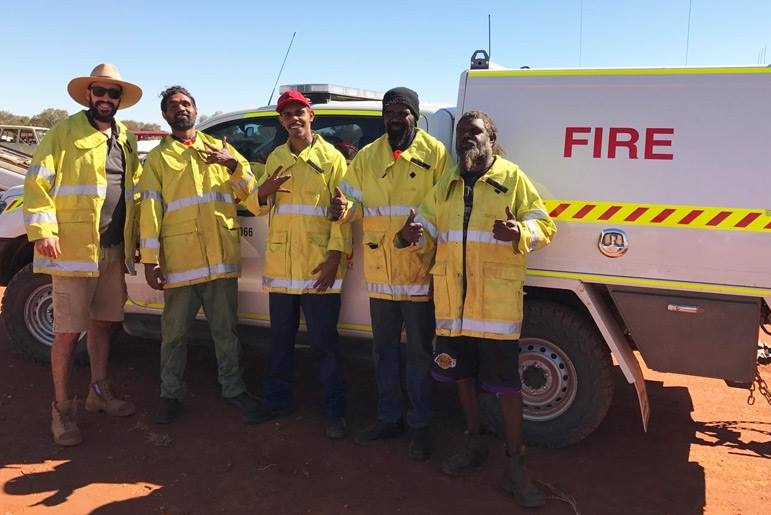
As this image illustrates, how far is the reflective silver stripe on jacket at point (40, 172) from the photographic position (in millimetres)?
3717

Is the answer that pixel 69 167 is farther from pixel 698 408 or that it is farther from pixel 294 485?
pixel 698 408

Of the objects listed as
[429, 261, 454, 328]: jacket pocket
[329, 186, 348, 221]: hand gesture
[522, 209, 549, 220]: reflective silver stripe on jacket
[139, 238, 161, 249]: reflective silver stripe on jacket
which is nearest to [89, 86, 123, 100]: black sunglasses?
[139, 238, 161, 249]: reflective silver stripe on jacket

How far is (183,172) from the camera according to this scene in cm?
401

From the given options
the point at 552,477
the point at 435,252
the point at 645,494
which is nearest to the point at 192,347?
the point at 435,252

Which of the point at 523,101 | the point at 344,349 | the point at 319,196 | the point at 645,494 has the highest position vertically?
the point at 523,101

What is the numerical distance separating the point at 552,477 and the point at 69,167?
3.25m

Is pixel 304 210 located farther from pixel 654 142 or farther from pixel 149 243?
pixel 654 142

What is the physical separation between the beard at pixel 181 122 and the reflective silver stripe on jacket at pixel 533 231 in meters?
2.22

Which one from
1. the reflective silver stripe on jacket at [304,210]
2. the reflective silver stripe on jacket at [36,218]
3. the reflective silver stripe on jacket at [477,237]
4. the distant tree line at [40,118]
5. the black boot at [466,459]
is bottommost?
the black boot at [466,459]

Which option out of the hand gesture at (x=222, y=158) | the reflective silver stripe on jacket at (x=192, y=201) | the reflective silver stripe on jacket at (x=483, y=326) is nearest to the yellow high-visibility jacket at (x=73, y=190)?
the reflective silver stripe on jacket at (x=192, y=201)

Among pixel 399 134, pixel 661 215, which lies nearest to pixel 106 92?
pixel 399 134

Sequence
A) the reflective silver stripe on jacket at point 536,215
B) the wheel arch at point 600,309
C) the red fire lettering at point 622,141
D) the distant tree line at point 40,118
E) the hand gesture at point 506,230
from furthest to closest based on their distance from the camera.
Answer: the distant tree line at point 40,118 < the wheel arch at point 600,309 < the red fire lettering at point 622,141 < the reflective silver stripe on jacket at point 536,215 < the hand gesture at point 506,230

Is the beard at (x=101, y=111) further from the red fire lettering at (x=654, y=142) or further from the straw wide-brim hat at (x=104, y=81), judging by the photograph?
the red fire lettering at (x=654, y=142)

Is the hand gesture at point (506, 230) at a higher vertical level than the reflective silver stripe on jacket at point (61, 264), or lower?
higher
